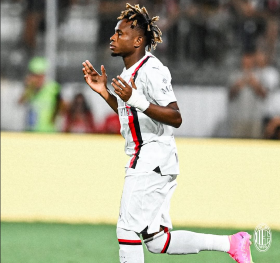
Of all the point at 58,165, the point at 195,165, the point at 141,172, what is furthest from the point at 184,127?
the point at 141,172

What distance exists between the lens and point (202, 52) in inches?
412

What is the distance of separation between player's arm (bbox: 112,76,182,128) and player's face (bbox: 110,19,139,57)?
324 mm

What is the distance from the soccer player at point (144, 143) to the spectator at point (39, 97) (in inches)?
203

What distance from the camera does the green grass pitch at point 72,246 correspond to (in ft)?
22.4

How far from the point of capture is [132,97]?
4664 mm

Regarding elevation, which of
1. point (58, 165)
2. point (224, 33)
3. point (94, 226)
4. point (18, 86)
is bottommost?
point (94, 226)

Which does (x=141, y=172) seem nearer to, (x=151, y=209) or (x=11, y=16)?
(x=151, y=209)

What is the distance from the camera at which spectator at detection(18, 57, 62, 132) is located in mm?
10281

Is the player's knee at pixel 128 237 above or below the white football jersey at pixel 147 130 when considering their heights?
below

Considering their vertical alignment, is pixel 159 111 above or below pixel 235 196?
above

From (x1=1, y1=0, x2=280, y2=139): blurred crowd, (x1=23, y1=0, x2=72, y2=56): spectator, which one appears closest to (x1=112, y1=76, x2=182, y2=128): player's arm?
(x1=1, y1=0, x2=280, y2=139): blurred crowd

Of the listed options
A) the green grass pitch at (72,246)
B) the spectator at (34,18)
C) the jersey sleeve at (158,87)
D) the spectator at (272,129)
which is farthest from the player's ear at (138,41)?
the spectator at (34,18)

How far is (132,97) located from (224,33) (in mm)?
6199

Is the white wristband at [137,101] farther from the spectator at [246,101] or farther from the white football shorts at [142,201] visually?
the spectator at [246,101]
